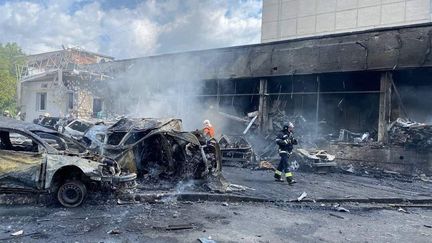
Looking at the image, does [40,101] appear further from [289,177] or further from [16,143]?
[289,177]

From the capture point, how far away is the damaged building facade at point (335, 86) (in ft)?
43.3

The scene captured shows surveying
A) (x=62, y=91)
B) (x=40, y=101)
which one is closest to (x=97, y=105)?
(x=62, y=91)

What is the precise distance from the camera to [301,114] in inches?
657

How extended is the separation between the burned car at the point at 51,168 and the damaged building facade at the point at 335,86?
403 inches

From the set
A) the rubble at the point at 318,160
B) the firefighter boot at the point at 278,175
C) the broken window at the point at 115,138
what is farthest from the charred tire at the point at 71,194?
the rubble at the point at 318,160

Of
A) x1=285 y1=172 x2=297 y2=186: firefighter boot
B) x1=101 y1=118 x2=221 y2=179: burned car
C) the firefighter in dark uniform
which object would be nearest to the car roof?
x1=101 y1=118 x2=221 y2=179: burned car

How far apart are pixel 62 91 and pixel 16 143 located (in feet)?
61.9

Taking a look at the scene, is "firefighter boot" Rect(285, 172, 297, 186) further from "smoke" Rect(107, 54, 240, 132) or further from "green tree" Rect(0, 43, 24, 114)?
"green tree" Rect(0, 43, 24, 114)

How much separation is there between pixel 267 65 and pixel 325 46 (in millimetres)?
2938

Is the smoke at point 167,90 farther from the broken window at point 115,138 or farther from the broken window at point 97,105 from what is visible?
the broken window at point 115,138

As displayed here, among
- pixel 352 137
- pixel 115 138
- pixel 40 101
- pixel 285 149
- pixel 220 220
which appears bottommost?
pixel 220 220

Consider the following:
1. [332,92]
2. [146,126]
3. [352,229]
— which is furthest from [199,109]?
[352,229]

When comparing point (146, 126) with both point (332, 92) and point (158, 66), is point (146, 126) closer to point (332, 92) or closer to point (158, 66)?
point (332, 92)

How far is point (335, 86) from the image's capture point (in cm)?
1589
